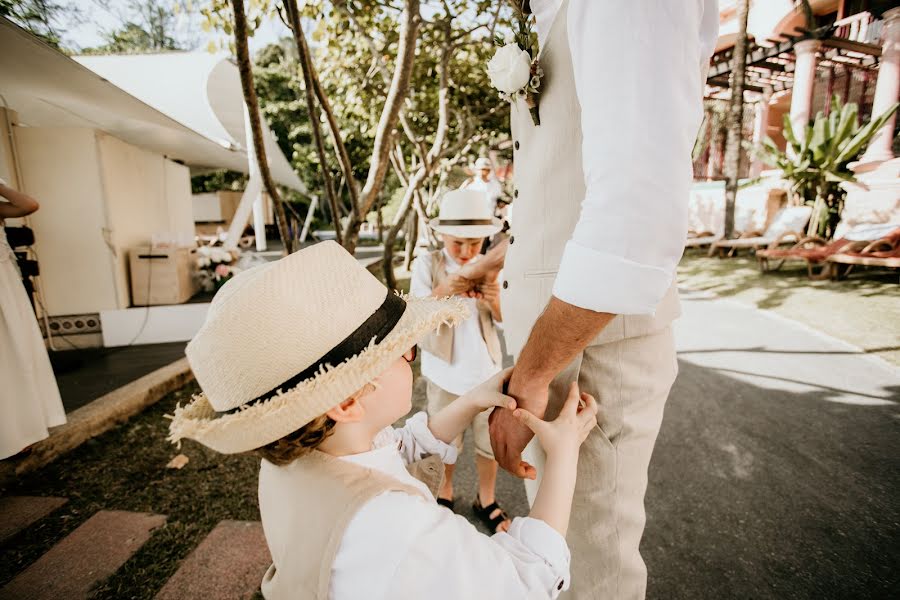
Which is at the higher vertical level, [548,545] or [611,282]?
[611,282]

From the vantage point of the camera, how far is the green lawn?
487cm

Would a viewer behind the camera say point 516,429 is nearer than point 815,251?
Yes

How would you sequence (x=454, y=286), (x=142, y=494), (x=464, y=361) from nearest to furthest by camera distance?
(x=454, y=286), (x=464, y=361), (x=142, y=494)

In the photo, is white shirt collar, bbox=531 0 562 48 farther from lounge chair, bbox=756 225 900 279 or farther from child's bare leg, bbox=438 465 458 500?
lounge chair, bbox=756 225 900 279

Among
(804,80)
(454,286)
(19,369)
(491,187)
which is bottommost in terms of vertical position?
(19,369)

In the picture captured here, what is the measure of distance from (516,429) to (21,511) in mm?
3135

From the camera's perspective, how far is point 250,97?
3189 millimetres

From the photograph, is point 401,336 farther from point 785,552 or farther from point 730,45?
point 730,45

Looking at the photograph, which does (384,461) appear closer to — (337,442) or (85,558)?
(337,442)

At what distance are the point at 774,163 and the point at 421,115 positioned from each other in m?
8.96

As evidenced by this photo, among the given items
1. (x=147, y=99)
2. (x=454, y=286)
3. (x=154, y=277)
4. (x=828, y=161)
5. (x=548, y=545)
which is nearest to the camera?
(x=548, y=545)

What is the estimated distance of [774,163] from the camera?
11.0 meters

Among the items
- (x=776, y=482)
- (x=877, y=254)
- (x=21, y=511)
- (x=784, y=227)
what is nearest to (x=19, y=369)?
(x=21, y=511)

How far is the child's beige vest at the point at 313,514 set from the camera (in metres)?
0.85
